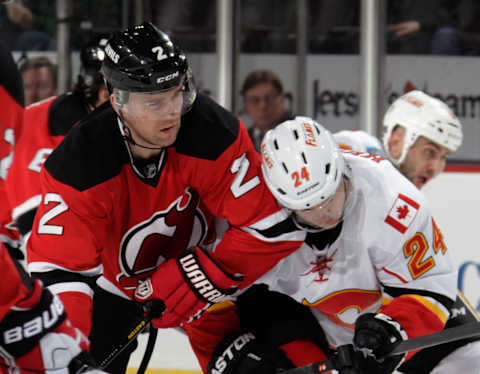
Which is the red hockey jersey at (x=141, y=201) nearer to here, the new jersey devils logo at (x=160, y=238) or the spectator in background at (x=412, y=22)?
the new jersey devils logo at (x=160, y=238)

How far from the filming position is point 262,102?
4.04 m

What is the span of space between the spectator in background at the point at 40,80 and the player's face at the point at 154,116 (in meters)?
1.96

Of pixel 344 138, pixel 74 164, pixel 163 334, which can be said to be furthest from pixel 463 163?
pixel 74 164

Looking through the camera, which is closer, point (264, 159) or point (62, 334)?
point (62, 334)

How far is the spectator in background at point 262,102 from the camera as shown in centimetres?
401

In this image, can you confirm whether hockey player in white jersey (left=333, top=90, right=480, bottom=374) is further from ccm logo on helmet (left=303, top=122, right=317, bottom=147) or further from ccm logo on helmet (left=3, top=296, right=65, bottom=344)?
ccm logo on helmet (left=3, top=296, right=65, bottom=344)

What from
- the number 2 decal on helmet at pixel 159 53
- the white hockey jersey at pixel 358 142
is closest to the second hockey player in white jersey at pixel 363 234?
the number 2 decal on helmet at pixel 159 53

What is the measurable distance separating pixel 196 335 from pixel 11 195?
937 mm

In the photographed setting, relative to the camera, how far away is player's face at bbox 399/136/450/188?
2.84 meters

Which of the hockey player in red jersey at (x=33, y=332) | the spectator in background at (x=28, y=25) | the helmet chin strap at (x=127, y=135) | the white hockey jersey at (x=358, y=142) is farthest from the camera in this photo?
the spectator in background at (x=28, y=25)

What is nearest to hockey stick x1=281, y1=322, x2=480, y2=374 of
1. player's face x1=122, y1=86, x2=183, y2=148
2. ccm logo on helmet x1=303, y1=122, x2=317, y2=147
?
ccm logo on helmet x1=303, y1=122, x2=317, y2=147

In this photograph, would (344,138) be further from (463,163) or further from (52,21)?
(52,21)

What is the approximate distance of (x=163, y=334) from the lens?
Answer: 3236 mm

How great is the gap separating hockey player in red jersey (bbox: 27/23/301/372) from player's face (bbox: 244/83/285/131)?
1.82 meters
